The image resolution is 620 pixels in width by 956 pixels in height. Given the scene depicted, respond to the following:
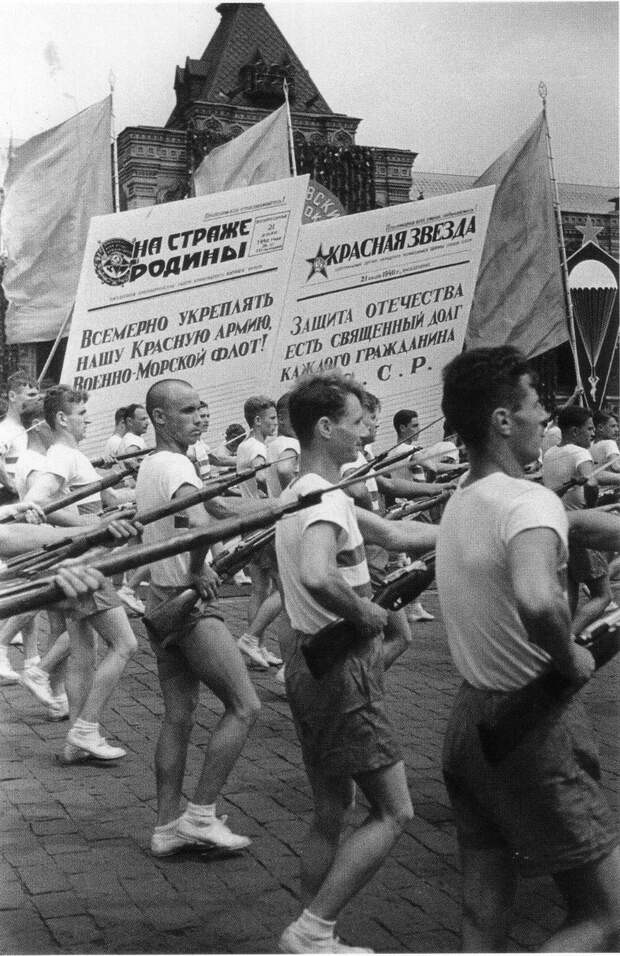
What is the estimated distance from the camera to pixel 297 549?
3754 mm

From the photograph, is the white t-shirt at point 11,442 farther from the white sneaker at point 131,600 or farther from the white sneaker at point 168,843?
the white sneaker at point 168,843

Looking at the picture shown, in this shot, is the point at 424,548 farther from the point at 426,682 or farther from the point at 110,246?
the point at 110,246

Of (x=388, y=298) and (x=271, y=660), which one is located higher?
(x=388, y=298)

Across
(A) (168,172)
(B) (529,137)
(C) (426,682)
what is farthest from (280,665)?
(A) (168,172)

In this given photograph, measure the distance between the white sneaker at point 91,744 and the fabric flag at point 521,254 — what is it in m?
9.32

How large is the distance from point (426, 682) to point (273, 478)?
161 cm

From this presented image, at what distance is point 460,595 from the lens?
2801mm

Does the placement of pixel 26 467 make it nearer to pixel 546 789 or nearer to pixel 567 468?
pixel 567 468

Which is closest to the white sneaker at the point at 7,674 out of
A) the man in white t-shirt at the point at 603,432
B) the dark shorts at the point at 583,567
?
the dark shorts at the point at 583,567

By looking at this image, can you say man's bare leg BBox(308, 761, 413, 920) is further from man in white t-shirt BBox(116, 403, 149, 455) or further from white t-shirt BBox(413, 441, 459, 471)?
man in white t-shirt BBox(116, 403, 149, 455)

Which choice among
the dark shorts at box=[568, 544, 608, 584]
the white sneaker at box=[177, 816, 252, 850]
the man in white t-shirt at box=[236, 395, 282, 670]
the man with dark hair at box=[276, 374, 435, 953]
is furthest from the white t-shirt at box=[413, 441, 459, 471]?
the white sneaker at box=[177, 816, 252, 850]

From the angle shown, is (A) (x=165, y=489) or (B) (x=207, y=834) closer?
(B) (x=207, y=834)

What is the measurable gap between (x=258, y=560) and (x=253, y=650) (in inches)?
26.4

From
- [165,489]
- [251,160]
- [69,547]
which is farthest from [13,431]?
[251,160]
